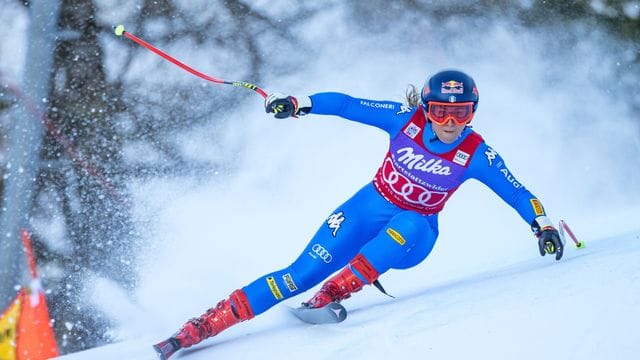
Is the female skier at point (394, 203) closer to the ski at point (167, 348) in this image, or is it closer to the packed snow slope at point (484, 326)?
the ski at point (167, 348)

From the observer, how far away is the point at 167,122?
6176 millimetres

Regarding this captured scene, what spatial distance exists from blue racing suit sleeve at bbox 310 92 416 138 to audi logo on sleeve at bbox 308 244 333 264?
0.71 m

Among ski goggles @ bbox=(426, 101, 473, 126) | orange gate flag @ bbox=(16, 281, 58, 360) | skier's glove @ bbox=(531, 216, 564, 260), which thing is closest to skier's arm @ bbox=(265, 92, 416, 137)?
ski goggles @ bbox=(426, 101, 473, 126)

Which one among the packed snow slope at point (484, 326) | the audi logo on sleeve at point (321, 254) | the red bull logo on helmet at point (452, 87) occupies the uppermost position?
the red bull logo on helmet at point (452, 87)

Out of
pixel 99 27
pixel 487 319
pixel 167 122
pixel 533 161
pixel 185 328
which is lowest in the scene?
pixel 487 319

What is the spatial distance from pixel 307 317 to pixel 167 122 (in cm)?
335

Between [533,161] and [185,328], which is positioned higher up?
[533,161]

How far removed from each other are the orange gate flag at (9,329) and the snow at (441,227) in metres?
0.60

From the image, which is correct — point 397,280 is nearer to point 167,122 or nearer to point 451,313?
point 451,313

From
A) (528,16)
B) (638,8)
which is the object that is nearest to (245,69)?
(528,16)

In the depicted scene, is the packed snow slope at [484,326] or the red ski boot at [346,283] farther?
the red ski boot at [346,283]

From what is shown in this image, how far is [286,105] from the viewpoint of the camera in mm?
3551

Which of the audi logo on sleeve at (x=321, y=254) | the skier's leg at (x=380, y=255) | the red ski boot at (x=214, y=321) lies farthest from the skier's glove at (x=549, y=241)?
the red ski boot at (x=214, y=321)

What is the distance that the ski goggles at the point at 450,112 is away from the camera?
3.33 meters
